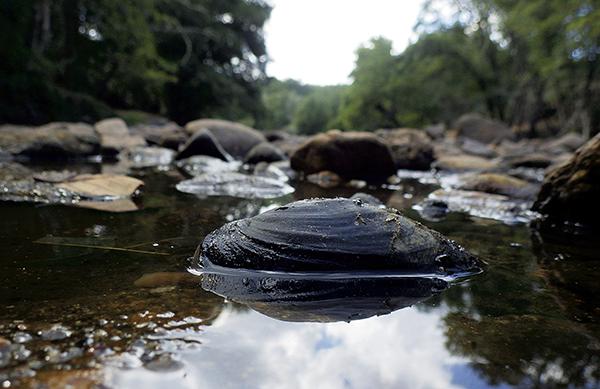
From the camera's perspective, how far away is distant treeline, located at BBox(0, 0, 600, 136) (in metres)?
12.8

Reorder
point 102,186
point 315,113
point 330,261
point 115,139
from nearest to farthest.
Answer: point 330,261
point 102,186
point 115,139
point 315,113

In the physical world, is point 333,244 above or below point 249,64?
below

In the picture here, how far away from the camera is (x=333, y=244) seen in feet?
6.64

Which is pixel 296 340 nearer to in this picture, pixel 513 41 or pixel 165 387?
pixel 165 387

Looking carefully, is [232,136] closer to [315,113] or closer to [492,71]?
[492,71]

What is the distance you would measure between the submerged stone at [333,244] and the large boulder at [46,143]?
6.44 m

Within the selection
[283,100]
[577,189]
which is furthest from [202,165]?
[283,100]

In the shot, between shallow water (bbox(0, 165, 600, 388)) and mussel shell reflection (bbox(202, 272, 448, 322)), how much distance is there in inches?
1.3

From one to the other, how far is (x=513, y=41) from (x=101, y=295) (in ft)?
99.5

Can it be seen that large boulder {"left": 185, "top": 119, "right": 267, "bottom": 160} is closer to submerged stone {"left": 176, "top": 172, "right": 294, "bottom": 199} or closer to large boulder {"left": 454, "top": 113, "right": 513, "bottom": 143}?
submerged stone {"left": 176, "top": 172, "right": 294, "bottom": 199}

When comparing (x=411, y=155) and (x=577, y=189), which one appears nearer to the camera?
(x=577, y=189)

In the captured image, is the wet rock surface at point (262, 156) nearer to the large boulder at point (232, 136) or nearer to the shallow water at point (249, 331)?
the large boulder at point (232, 136)

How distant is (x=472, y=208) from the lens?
440 cm

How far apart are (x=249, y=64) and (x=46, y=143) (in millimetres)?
19388
